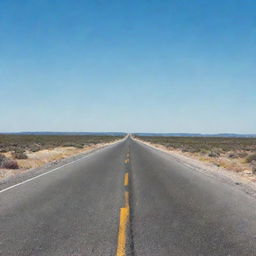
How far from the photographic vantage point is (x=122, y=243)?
449 centimetres

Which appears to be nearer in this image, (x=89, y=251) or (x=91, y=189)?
(x=89, y=251)

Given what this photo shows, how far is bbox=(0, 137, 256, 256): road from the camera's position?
435 centimetres

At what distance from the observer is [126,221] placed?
5.70m

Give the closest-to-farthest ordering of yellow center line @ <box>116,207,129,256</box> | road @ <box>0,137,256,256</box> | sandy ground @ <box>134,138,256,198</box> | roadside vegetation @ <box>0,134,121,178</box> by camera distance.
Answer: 1. yellow center line @ <box>116,207,129,256</box>
2. road @ <box>0,137,256,256</box>
3. sandy ground @ <box>134,138,256,198</box>
4. roadside vegetation @ <box>0,134,121,178</box>

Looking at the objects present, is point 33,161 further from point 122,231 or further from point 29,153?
point 122,231

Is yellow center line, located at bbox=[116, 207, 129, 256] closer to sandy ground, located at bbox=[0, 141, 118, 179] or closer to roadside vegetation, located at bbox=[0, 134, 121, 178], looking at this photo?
sandy ground, located at bbox=[0, 141, 118, 179]

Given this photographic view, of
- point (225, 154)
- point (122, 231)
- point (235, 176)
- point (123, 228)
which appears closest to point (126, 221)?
point (123, 228)

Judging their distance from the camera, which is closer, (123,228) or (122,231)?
(122,231)

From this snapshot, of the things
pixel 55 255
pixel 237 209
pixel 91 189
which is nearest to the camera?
pixel 55 255

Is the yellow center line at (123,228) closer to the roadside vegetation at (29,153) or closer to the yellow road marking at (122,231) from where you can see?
the yellow road marking at (122,231)

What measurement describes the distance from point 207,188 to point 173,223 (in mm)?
4637

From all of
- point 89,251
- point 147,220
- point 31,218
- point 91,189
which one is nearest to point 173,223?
point 147,220

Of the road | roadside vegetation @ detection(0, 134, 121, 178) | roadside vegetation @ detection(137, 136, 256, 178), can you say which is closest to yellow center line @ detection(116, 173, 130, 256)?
the road

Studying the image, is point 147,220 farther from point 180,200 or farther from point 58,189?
point 58,189
